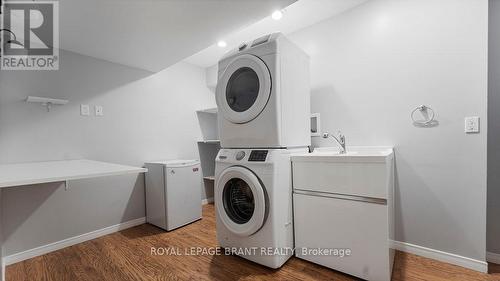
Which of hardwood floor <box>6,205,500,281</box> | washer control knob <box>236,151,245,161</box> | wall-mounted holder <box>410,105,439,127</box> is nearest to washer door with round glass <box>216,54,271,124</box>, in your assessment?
washer control knob <box>236,151,245,161</box>

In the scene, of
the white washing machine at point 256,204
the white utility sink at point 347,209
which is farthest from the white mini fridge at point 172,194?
the white utility sink at point 347,209

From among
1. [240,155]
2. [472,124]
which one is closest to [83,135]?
[240,155]

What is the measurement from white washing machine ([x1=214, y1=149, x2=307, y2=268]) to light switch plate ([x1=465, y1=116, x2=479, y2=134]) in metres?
1.22

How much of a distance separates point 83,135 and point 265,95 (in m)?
1.91

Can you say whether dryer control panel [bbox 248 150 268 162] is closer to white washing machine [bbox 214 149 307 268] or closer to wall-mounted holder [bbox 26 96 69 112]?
white washing machine [bbox 214 149 307 268]

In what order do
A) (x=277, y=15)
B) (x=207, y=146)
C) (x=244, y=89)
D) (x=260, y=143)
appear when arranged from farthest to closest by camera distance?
1. (x=207, y=146)
2. (x=277, y=15)
3. (x=244, y=89)
4. (x=260, y=143)

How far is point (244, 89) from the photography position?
1834 mm

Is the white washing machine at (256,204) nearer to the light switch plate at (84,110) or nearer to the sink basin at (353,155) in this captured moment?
the sink basin at (353,155)

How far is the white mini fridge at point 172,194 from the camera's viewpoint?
235 cm

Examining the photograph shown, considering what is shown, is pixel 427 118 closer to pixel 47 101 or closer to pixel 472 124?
pixel 472 124

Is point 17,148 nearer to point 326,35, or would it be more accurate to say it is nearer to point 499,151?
point 326,35

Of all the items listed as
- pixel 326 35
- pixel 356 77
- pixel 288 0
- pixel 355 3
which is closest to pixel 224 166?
pixel 288 0

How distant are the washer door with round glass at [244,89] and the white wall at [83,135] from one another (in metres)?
1.30

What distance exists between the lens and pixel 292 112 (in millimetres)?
1757
